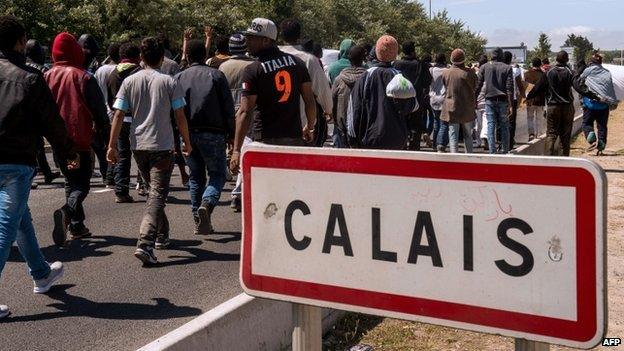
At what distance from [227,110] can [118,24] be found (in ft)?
81.1

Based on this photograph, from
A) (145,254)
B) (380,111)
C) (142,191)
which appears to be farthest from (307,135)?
(142,191)

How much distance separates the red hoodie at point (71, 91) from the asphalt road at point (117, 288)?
107cm

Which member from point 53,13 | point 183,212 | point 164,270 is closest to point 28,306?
point 164,270

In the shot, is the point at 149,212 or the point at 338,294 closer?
the point at 338,294

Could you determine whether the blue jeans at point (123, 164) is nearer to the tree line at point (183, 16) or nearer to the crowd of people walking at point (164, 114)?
the crowd of people walking at point (164, 114)

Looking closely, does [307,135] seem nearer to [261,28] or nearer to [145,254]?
[261,28]

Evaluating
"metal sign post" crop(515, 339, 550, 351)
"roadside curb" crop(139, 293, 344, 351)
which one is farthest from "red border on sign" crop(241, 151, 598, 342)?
"roadside curb" crop(139, 293, 344, 351)

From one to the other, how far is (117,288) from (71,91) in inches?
83.3

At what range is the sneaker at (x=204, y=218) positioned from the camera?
7.42 metres

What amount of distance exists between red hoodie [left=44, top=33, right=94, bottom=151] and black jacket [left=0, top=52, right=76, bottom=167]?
2.09m

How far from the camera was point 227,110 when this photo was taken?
758 cm

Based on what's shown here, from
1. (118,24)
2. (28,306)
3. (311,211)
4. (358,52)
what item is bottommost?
(28,306)

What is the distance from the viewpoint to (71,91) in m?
7.27

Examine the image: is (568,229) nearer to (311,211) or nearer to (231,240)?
(311,211)
